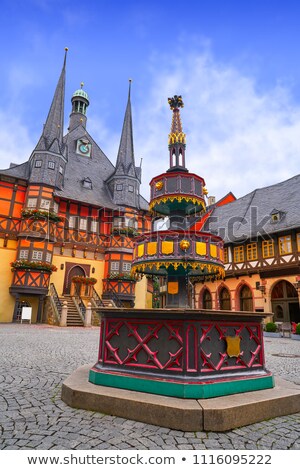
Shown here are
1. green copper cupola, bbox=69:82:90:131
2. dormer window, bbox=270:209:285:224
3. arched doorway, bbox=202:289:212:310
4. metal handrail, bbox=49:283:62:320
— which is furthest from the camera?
green copper cupola, bbox=69:82:90:131

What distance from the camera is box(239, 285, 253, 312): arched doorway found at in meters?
A: 24.4

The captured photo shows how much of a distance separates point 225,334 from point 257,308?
2031cm

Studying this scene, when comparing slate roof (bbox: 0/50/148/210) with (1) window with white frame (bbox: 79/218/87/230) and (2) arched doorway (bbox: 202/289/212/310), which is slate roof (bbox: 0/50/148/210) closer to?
(1) window with white frame (bbox: 79/218/87/230)

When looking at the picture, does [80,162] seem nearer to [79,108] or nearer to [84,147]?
[84,147]

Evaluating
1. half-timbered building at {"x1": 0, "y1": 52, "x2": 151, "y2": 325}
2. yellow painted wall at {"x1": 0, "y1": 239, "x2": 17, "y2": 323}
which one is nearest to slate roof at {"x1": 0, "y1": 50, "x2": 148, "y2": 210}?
half-timbered building at {"x1": 0, "y1": 52, "x2": 151, "y2": 325}

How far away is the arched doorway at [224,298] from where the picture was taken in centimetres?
2623

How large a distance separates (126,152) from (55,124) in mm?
7910

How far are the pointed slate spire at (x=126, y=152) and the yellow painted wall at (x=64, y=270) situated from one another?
999 centimetres

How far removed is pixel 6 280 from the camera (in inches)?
955

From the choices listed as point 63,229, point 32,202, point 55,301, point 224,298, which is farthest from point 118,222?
point 224,298

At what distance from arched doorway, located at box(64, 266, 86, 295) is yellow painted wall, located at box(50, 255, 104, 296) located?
352 mm
